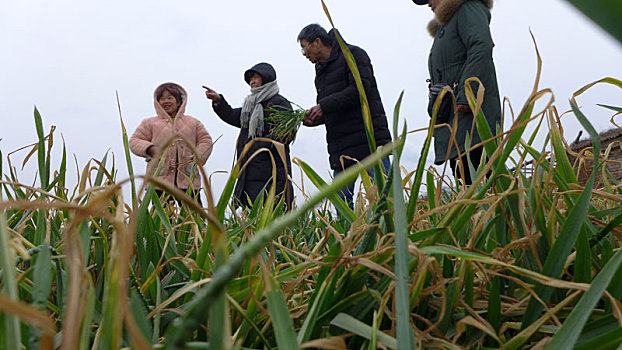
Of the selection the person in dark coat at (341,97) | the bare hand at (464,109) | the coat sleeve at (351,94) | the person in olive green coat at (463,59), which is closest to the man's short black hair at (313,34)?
the person in dark coat at (341,97)

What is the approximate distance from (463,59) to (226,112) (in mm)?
2519

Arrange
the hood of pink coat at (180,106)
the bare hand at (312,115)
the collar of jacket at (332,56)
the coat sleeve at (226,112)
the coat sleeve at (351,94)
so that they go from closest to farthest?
the bare hand at (312,115), the coat sleeve at (351,94), the collar of jacket at (332,56), the hood of pink coat at (180,106), the coat sleeve at (226,112)

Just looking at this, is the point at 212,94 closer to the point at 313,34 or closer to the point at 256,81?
the point at 256,81

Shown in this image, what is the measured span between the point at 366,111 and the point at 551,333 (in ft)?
0.77

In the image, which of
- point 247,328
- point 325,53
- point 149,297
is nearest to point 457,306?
point 247,328

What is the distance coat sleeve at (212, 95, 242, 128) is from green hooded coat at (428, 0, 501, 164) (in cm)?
227

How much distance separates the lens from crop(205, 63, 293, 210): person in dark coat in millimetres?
3805

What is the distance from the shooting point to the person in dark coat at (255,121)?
3805 millimetres

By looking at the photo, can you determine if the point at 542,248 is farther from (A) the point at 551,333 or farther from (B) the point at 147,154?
(B) the point at 147,154

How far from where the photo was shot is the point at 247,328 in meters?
0.36

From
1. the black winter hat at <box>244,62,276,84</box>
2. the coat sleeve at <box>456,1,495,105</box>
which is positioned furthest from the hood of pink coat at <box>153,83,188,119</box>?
the coat sleeve at <box>456,1,495,105</box>

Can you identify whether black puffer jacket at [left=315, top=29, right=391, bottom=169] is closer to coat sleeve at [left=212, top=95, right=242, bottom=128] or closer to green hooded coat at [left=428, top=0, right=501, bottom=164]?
green hooded coat at [left=428, top=0, right=501, bottom=164]

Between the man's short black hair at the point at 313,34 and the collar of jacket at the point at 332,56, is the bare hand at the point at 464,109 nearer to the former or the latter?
the collar of jacket at the point at 332,56

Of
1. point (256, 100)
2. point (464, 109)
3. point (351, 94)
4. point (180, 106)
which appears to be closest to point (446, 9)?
point (464, 109)
